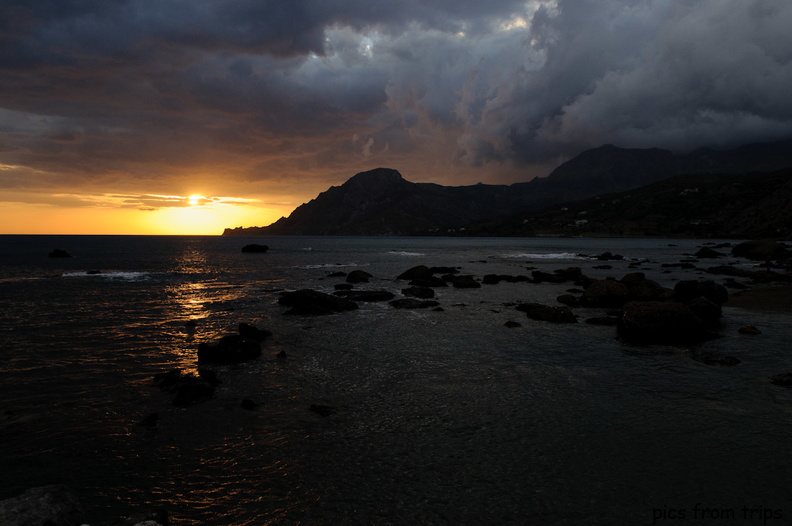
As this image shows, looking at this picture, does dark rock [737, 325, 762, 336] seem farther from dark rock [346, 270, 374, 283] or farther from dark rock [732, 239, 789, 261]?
dark rock [732, 239, 789, 261]

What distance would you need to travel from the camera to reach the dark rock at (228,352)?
71.6 ft

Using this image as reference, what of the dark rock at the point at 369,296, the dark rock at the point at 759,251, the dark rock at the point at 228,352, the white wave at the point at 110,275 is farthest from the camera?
the dark rock at the point at 759,251

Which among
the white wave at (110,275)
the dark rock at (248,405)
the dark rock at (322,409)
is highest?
the white wave at (110,275)

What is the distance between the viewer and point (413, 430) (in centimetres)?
1375

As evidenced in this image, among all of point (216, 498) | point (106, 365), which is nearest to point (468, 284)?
point (106, 365)

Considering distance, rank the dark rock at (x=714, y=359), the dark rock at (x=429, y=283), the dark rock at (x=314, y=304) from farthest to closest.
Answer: the dark rock at (x=429, y=283)
the dark rock at (x=314, y=304)
the dark rock at (x=714, y=359)

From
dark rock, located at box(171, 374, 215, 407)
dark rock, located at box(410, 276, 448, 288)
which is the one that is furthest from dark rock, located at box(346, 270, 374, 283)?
dark rock, located at box(171, 374, 215, 407)

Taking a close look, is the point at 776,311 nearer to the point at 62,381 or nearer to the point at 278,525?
the point at 278,525

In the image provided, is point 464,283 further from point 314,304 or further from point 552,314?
point 314,304

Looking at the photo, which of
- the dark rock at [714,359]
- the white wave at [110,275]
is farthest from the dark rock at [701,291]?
the white wave at [110,275]

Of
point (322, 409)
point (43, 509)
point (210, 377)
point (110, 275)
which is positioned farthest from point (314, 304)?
point (110, 275)

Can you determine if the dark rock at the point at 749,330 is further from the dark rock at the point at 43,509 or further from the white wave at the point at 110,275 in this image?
the white wave at the point at 110,275

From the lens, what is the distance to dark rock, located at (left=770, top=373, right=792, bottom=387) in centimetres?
1728

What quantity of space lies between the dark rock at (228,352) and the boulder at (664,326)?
73.2 feet
